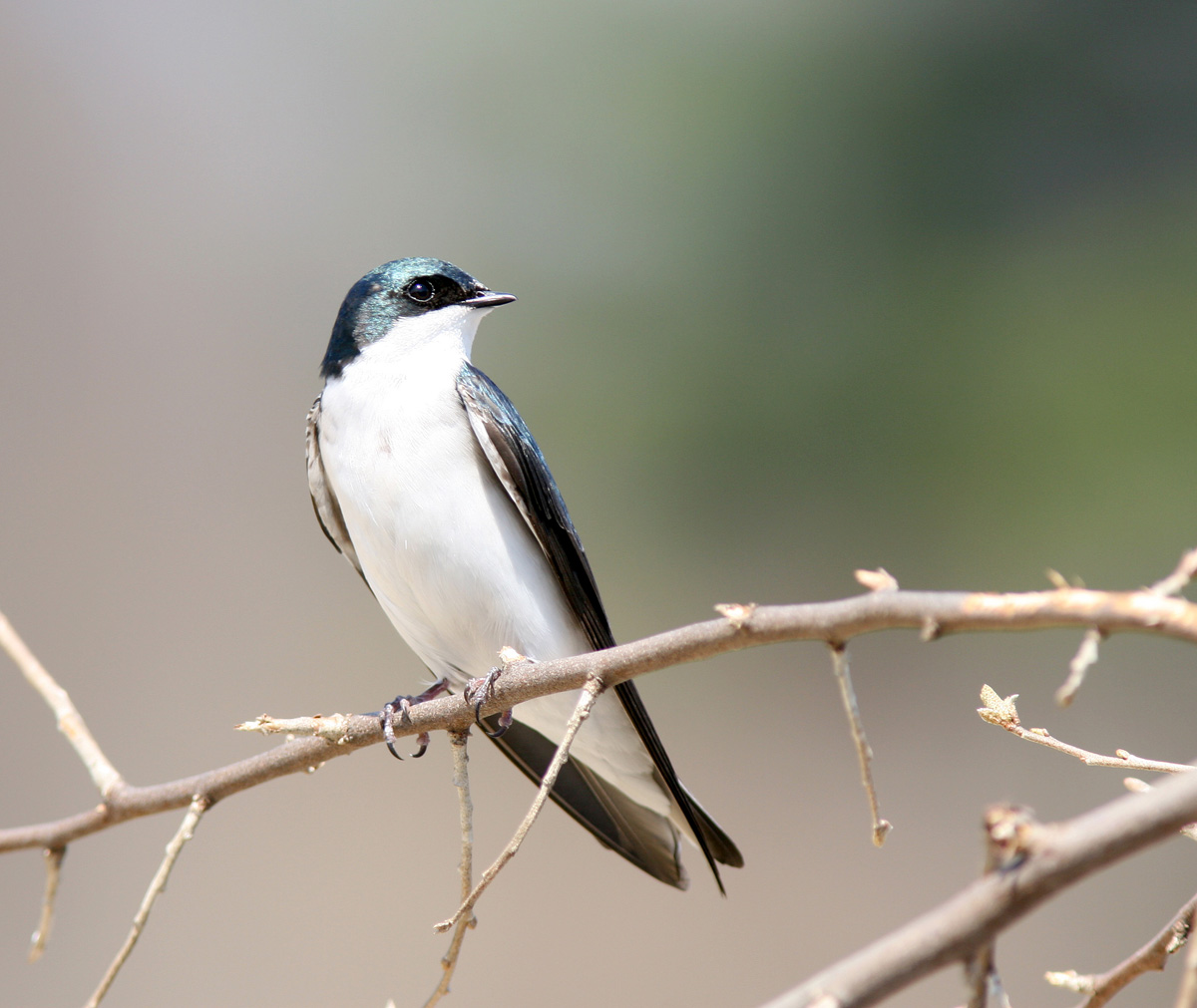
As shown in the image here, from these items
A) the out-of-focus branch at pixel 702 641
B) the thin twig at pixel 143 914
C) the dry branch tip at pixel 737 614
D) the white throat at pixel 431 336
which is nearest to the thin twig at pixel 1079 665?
the out-of-focus branch at pixel 702 641

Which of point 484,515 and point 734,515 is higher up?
point 484,515

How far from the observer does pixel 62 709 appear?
0.76 meters

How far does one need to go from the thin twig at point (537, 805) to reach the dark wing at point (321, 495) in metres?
0.79

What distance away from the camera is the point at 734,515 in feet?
13.5

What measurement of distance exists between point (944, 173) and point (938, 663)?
198cm

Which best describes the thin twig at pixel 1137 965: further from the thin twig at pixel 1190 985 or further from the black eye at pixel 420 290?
the black eye at pixel 420 290

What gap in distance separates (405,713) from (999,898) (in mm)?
672

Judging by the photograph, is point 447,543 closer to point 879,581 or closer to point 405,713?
point 405,713

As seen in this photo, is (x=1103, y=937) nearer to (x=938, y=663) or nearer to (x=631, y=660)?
(x=938, y=663)

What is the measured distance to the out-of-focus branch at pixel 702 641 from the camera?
0.44m

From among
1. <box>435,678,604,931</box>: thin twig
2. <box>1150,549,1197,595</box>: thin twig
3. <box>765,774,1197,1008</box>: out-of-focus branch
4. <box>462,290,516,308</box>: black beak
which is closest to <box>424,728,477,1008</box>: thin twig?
<box>435,678,604,931</box>: thin twig

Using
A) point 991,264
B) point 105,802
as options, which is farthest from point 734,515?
point 105,802

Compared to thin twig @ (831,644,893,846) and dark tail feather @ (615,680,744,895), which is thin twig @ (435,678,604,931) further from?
dark tail feather @ (615,680,744,895)

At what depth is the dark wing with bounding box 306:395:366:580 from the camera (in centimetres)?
136
